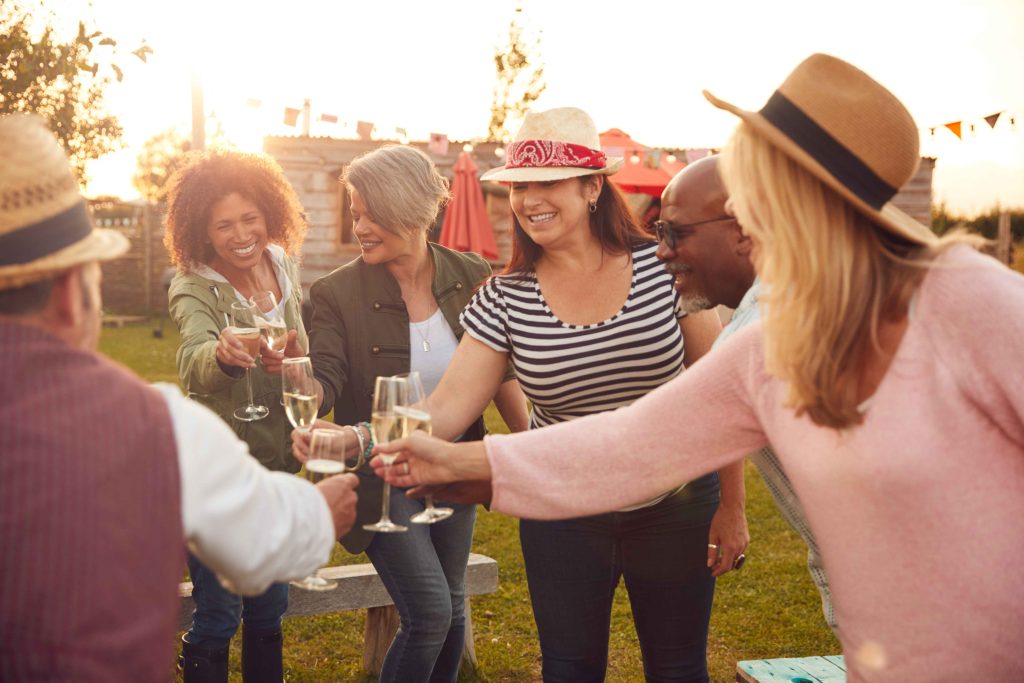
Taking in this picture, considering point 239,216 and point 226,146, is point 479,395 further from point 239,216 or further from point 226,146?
point 226,146

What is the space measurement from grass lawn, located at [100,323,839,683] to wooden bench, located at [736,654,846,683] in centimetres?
153

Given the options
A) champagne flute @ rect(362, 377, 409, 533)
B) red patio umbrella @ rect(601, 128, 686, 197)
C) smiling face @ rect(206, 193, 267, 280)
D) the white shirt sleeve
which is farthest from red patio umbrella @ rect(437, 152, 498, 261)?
the white shirt sleeve

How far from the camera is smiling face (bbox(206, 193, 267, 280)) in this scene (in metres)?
3.90

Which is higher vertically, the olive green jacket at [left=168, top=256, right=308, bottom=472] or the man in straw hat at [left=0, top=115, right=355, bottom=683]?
the man in straw hat at [left=0, top=115, right=355, bottom=683]

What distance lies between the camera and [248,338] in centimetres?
338

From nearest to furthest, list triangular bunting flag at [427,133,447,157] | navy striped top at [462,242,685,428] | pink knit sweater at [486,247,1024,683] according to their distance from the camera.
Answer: pink knit sweater at [486,247,1024,683] → navy striped top at [462,242,685,428] → triangular bunting flag at [427,133,447,157]

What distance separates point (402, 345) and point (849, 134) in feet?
7.08

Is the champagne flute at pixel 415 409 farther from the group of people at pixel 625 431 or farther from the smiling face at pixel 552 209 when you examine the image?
the smiling face at pixel 552 209

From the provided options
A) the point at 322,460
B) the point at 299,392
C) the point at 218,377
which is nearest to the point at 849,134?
the point at 322,460

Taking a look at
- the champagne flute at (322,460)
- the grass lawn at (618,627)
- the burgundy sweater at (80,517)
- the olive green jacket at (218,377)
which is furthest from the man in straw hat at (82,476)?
the grass lawn at (618,627)

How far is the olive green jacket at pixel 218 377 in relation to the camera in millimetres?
3561

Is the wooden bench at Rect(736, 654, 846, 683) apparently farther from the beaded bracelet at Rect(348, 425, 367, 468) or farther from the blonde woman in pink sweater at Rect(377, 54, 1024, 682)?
the beaded bracelet at Rect(348, 425, 367, 468)

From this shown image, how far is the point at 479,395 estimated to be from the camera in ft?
10.8

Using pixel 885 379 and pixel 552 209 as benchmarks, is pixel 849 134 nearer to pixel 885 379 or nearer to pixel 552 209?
pixel 885 379
